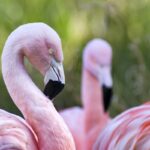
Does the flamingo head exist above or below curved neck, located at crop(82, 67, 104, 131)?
above

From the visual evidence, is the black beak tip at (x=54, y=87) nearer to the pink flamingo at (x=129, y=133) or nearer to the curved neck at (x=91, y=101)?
the pink flamingo at (x=129, y=133)

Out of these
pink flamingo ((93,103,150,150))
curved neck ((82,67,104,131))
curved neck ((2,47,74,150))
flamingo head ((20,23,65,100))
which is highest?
flamingo head ((20,23,65,100))

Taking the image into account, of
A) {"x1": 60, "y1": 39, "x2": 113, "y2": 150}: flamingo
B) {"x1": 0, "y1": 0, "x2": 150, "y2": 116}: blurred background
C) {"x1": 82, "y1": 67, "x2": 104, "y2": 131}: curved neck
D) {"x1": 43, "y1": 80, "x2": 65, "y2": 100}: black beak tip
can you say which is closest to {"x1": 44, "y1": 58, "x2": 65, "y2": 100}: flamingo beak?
{"x1": 43, "y1": 80, "x2": 65, "y2": 100}: black beak tip

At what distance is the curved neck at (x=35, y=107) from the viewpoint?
8.61 ft

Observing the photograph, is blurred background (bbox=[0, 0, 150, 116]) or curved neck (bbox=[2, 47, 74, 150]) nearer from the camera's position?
curved neck (bbox=[2, 47, 74, 150])

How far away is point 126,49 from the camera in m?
6.26

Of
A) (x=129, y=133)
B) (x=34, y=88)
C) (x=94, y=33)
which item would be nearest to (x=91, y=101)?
(x=94, y=33)

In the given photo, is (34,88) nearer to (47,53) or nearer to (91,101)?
(47,53)

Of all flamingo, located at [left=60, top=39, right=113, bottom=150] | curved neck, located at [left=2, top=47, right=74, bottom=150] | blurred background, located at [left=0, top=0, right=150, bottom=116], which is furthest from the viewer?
blurred background, located at [left=0, top=0, right=150, bottom=116]

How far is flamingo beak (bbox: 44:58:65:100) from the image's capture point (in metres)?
2.65

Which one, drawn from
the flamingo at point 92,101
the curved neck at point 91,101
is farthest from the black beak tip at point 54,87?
the curved neck at point 91,101

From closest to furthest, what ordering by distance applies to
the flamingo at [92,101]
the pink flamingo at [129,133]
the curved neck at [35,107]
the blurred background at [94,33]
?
the curved neck at [35,107]
the pink flamingo at [129,133]
the flamingo at [92,101]
the blurred background at [94,33]

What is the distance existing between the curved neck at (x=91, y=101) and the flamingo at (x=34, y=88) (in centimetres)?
213

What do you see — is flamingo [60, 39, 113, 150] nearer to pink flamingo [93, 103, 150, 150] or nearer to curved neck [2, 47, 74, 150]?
pink flamingo [93, 103, 150, 150]
